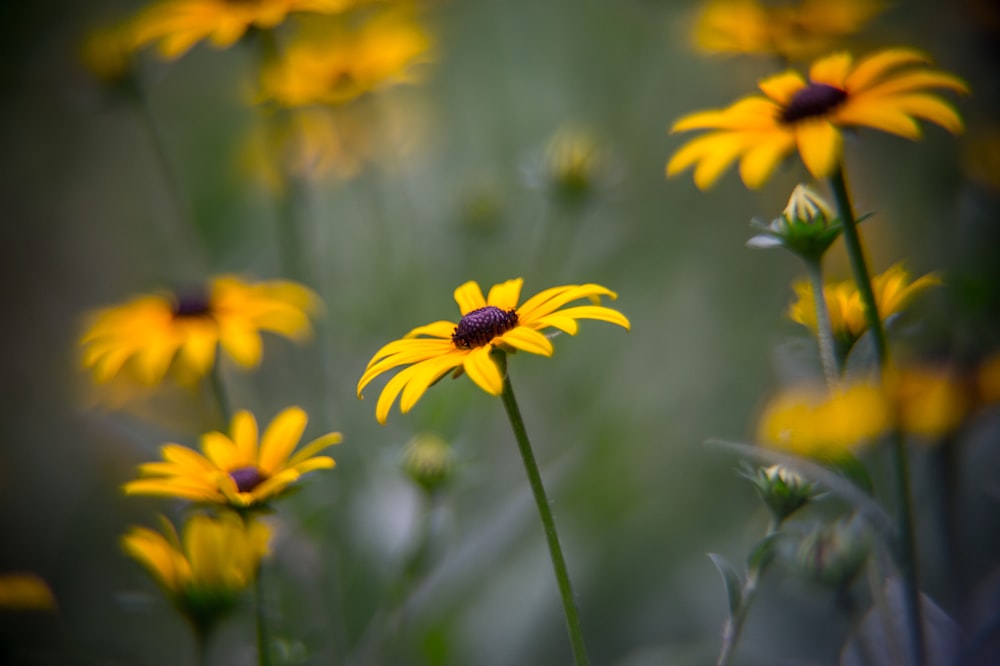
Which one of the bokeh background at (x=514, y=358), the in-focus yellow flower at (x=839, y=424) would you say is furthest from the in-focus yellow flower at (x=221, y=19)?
the in-focus yellow flower at (x=839, y=424)

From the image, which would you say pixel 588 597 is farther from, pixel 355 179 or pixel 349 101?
pixel 355 179

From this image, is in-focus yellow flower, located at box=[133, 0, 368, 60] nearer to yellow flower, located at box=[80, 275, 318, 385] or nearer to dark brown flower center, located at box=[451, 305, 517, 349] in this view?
yellow flower, located at box=[80, 275, 318, 385]

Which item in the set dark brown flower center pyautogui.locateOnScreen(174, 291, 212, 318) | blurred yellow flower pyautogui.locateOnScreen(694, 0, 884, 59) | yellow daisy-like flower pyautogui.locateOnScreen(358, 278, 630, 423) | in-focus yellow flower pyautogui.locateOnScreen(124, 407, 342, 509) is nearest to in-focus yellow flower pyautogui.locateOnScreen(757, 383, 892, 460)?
yellow daisy-like flower pyautogui.locateOnScreen(358, 278, 630, 423)

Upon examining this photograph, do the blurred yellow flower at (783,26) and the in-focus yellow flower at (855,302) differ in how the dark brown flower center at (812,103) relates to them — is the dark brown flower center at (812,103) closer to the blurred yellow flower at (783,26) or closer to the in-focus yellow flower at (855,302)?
the in-focus yellow flower at (855,302)

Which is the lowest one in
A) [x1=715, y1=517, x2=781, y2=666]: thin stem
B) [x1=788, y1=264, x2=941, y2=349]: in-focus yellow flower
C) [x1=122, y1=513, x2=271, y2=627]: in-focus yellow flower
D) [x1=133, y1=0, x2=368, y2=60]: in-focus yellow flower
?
[x1=715, y1=517, x2=781, y2=666]: thin stem

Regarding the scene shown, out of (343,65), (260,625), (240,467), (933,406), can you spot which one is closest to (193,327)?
(240,467)

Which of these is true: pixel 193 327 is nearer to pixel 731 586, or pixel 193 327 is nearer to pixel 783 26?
pixel 731 586
